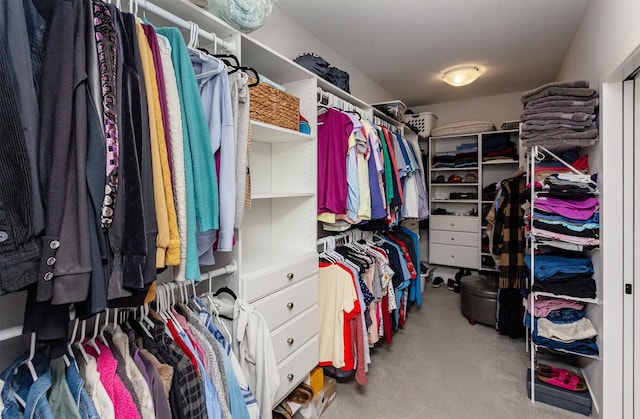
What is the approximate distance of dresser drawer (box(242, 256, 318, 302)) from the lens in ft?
4.56

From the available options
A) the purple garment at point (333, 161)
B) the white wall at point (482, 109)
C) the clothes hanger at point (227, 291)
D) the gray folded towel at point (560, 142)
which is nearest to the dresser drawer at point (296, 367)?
the clothes hanger at point (227, 291)

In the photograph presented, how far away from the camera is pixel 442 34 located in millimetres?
2492

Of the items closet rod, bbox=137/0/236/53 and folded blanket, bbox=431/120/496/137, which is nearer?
closet rod, bbox=137/0/236/53

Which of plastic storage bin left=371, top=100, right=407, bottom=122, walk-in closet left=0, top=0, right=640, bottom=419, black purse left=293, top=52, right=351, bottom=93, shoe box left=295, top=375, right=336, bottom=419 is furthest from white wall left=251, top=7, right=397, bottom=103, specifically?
shoe box left=295, top=375, right=336, bottom=419

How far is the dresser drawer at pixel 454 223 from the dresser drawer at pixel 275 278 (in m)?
2.89

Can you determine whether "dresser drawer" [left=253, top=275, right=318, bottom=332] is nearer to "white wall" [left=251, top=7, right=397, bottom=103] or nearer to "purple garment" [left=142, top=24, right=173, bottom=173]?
"purple garment" [left=142, top=24, right=173, bottom=173]

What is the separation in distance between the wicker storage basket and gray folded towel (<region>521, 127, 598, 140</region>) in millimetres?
1429

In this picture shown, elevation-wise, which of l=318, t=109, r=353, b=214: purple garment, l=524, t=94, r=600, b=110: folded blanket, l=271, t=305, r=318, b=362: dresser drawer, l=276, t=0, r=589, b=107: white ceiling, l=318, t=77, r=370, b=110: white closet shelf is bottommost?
l=271, t=305, r=318, b=362: dresser drawer

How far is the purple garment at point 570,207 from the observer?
1798mm

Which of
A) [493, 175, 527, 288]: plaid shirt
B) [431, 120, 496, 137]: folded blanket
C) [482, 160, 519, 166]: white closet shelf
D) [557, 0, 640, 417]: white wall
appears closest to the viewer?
[557, 0, 640, 417]: white wall

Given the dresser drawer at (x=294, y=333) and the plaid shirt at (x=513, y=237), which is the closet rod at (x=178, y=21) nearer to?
the dresser drawer at (x=294, y=333)

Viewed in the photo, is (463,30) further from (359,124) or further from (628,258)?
(628,258)

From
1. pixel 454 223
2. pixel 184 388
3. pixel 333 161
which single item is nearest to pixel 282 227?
pixel 333 161

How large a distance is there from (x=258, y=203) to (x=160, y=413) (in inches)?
48.4
